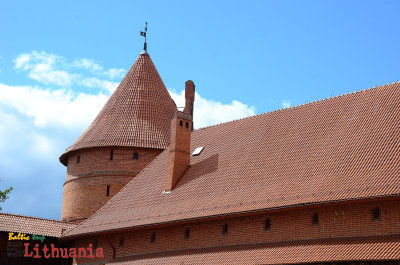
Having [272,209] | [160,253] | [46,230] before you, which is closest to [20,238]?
[46,230]

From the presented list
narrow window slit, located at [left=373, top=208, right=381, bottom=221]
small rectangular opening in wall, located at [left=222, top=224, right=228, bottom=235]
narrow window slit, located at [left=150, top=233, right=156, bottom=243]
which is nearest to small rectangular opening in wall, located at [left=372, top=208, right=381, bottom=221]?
narrow window slit, located at [left=373, top=208, right=381, bottom=221]

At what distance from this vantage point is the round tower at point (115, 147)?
105 feet

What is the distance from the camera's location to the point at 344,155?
66.4 feet

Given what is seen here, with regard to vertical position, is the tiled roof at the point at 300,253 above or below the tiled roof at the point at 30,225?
below

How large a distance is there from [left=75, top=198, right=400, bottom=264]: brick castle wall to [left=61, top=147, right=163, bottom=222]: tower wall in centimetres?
640

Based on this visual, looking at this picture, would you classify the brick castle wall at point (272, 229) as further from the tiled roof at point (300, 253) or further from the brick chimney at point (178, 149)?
the brick chimney at point (178, 149)

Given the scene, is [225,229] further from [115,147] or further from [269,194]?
[115,147]

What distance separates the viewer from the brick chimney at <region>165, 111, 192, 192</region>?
2552 centimetres

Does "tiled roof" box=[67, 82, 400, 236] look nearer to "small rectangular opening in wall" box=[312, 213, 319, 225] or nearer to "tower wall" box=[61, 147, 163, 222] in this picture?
"small rectangular opening in wall" box=[312, 213, 319, 225]

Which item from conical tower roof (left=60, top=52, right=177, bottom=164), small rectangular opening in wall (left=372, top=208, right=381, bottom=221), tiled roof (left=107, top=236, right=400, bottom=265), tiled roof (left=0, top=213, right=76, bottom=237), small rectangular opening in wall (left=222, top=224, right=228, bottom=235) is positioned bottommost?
tiled roof (left=107, top=236, right=400, bottom=265)

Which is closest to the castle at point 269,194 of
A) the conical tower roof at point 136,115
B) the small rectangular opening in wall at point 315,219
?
the small rectangular opening in wall at point 315,219

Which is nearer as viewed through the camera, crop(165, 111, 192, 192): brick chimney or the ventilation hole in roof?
crop(165, 111, 192, 192): brick chimney

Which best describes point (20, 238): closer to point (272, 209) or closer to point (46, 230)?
point (46, 230)

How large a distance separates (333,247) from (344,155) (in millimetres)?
3443
